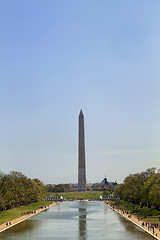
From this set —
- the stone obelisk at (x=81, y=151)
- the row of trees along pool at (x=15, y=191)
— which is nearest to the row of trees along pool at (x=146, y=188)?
the row of trees along pool at (x=15, y=191)

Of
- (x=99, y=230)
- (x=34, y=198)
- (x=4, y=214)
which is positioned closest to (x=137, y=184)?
(x=34, y=198)

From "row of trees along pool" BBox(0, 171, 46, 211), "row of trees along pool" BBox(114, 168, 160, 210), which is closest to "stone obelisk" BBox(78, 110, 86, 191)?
"row of trees along pool" BBox(0, 171, 46, 211)

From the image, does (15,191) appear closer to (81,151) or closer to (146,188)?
(146,188)

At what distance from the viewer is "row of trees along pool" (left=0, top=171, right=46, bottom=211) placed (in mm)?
72062

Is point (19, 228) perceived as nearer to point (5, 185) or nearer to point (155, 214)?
point (5, 185)

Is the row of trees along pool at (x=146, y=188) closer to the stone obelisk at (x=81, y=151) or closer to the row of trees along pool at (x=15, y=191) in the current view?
the row of trees along pool at (x=15, y=191)

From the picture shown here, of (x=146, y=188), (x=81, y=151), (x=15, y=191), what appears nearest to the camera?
(x=146, y=188)

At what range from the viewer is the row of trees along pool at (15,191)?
7206 centimetres

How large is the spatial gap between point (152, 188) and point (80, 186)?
9715 centimetres

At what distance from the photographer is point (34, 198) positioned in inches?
3713

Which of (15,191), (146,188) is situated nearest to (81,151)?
(15,191)

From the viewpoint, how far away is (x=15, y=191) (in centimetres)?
7981

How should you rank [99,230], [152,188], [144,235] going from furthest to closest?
1. [152,188]
2. [99,230]
3. [144,235]

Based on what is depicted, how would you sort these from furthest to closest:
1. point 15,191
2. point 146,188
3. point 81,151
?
1. point 81,151
2. point 15,191
3. point 146,188
